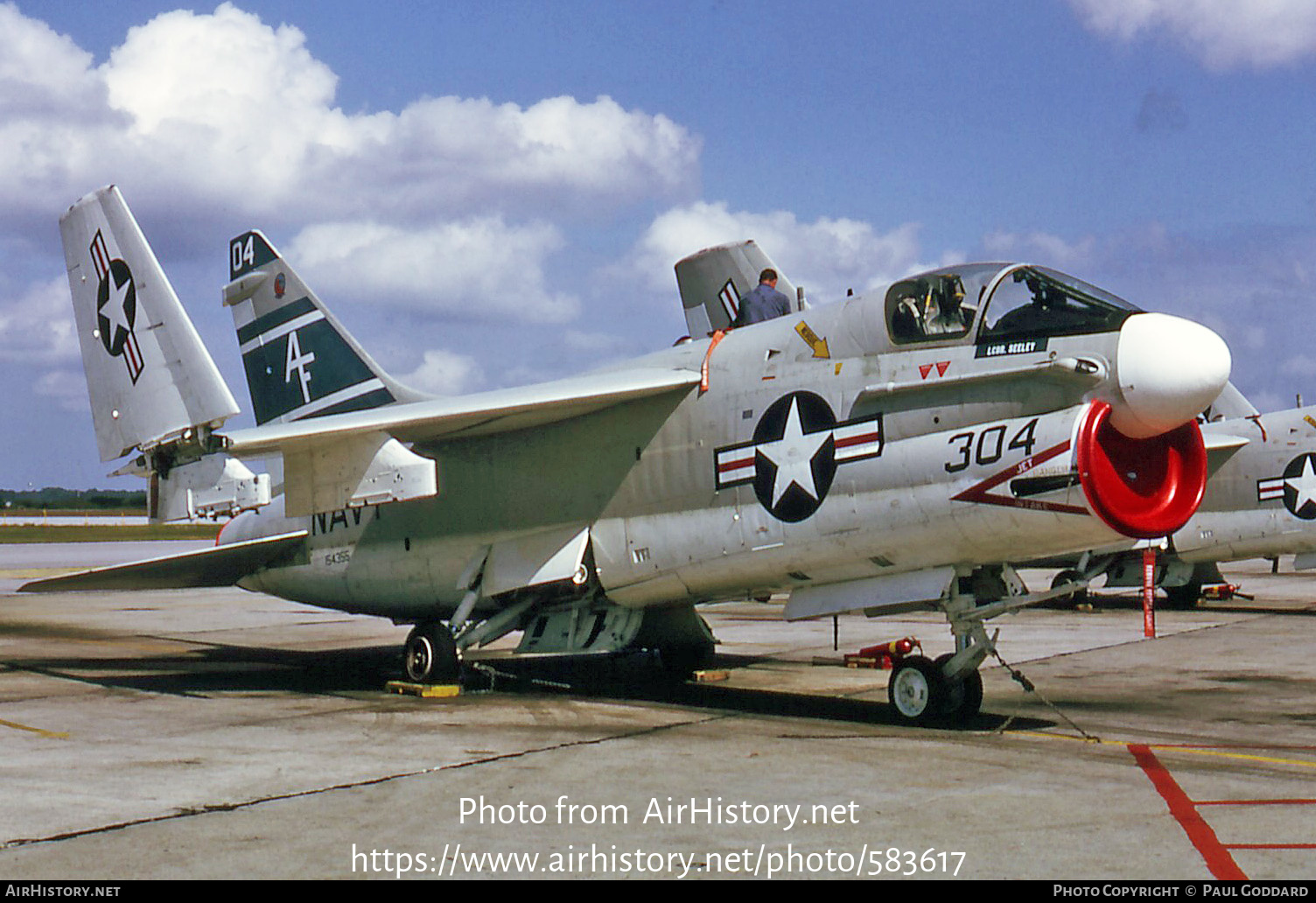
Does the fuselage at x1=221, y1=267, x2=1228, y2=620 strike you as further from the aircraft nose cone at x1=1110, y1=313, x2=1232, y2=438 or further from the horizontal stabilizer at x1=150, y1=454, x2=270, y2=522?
the horizontal stabilizer at x1=150, y1=454, x2=270, y2=522

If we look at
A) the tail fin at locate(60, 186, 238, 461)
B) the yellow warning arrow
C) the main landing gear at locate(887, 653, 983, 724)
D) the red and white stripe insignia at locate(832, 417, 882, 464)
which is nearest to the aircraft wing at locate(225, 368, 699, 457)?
the tail fin at locate(60, 186, 238, 461)

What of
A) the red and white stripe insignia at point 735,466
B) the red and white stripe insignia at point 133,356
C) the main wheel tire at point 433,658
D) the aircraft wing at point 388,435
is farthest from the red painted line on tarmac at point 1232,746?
the red and white stripe insignia at point 133,356

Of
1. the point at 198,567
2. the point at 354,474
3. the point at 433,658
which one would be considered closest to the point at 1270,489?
the point at 433,658

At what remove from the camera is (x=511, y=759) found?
8102 mm

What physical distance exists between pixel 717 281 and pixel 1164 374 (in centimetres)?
956

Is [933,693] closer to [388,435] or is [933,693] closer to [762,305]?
[762,305]

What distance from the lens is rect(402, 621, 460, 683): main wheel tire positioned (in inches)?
486

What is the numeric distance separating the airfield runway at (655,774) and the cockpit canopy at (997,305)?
2.88 meters

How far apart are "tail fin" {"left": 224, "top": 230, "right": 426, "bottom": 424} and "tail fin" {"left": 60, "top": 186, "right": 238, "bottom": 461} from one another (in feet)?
5.76

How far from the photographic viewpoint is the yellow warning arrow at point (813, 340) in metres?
10.0

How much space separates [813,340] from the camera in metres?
10.2
